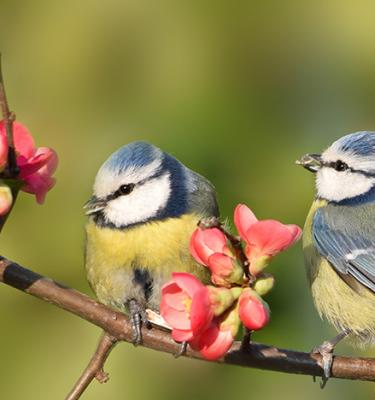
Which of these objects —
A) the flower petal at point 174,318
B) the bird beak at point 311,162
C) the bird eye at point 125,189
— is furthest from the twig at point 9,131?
the bird beak at point 311,162

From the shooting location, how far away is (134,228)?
6.66 feet

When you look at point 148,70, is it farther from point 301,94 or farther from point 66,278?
point 66,278

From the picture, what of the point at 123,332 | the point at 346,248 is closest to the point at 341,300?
the point at 346,248

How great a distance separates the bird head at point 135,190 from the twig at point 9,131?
78 centimetres

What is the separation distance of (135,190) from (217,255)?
894 millimetres

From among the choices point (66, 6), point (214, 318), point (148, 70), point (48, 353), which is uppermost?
point (66, 6)

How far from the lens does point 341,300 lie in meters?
2.16

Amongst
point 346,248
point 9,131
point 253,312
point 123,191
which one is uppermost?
point 9,131

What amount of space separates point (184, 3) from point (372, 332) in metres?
1.02

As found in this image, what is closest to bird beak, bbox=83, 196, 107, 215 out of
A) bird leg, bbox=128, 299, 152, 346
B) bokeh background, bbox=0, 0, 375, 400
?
bokeh background, bbox=0, 0, 375, 400

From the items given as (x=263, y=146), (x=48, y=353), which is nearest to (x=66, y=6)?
(x=263, y=146)

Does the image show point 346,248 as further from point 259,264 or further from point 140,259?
point 259,264

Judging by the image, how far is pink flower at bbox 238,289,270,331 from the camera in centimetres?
119

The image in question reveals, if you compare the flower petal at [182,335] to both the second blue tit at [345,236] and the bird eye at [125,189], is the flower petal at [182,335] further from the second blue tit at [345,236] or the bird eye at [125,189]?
the second blue tit at [345,236]
